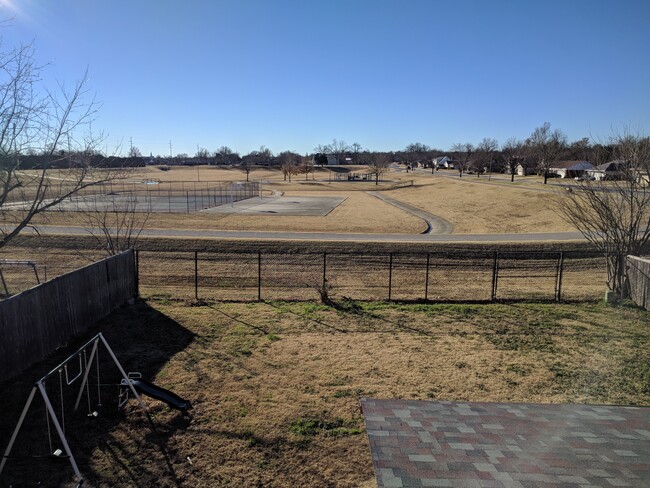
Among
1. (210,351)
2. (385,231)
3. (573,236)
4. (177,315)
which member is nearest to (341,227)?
(385,231)

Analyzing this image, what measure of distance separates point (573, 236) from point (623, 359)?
20.6 metres

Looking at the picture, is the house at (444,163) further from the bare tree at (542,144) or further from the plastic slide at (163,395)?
the plastic slide at (163,395)

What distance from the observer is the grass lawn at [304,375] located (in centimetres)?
631

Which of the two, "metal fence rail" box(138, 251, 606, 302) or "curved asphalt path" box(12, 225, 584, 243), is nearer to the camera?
"metal fence rail" box(138, 251, 606, 302)

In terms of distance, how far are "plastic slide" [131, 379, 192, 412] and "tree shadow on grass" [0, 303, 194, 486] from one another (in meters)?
0.17

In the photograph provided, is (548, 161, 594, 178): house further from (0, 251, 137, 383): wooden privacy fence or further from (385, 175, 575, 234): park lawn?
(0, 251, 137, 383): wooden privacy fence

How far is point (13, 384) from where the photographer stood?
8.45 metres

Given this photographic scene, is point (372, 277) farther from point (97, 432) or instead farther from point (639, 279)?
point (97, 432)

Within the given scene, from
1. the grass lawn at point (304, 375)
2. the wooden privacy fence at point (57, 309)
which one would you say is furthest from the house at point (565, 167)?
the wooden privacy fence at point (57, 309)

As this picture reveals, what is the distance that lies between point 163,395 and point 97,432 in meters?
1.02

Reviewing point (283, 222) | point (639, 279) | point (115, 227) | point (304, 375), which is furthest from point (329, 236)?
point (304, 375)

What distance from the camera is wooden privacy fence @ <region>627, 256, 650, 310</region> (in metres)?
14.3

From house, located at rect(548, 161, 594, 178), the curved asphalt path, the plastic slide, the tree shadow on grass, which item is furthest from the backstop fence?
house, located at rect(548, 161, 594, 178)

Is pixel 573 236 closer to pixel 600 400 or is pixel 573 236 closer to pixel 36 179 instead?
pixel 600 400
